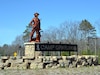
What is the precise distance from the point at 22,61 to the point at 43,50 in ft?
6.42

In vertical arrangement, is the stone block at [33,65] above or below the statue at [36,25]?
below

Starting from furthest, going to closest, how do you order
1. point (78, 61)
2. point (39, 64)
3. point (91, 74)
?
point (78, 61) → point (39, 64) → point (91, 74)

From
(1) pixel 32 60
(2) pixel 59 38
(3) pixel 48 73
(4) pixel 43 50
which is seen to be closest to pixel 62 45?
(4) pixel 43 50

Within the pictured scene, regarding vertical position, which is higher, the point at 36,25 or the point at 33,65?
the point at 36,25

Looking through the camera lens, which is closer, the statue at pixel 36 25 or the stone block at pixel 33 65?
the stone block at pixel 33 65

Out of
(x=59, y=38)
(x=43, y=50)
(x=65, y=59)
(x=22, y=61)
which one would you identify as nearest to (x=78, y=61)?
(x=65, y=59)

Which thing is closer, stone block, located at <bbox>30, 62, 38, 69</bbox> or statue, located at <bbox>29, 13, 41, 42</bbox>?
stone block, located at <bbox>30, 62, 38, 69</bbox>

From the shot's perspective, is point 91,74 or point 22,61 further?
point 22,61

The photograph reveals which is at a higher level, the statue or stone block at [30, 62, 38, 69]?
the statue

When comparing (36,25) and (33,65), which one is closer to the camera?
(33,65)

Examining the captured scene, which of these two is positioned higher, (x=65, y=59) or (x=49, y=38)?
(x=49, y=38)

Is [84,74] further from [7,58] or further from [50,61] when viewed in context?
[7,58]

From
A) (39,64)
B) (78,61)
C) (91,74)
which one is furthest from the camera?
(78,61)

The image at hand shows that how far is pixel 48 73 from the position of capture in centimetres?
1347
